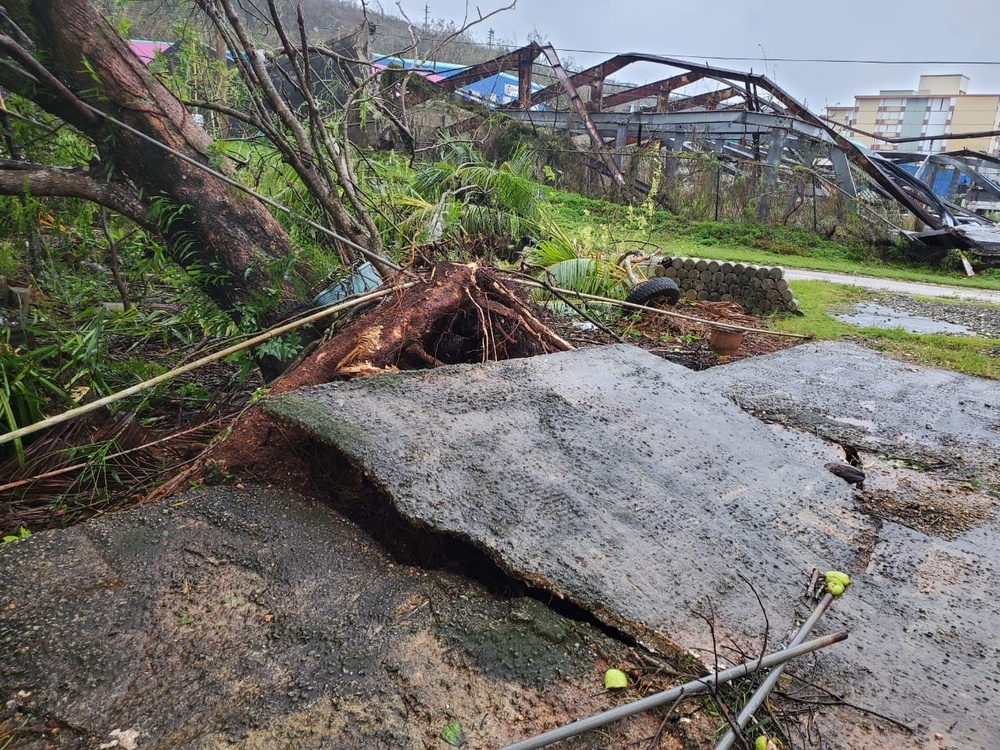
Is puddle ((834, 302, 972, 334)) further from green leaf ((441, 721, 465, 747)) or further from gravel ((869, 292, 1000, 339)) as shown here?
green leaf ((441, 721, 465, 747))

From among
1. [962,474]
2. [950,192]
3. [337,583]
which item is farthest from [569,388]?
[950,192]

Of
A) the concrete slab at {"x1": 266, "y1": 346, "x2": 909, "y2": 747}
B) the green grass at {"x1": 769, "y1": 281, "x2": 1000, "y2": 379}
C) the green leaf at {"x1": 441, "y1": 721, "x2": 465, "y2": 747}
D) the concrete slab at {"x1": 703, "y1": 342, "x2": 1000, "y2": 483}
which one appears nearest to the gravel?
the green grass at {"x1": 769, "y1": 281, "x2": 1000, "y2": 379}

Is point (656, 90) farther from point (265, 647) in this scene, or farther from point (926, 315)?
point (265, 647)

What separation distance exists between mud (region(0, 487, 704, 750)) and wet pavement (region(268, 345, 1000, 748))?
18 cm

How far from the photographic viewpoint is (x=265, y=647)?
141 cm

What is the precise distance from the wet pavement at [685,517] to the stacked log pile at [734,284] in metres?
3.70

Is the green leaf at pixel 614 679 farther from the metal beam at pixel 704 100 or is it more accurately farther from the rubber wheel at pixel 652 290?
the metal beam at pixel 704 100

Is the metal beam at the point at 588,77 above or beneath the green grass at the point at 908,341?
above

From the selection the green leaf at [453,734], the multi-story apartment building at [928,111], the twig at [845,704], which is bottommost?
the twig at [845,704]

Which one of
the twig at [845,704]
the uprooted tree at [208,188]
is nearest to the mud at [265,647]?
the twig at [845,704]

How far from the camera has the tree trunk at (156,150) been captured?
2738 mm

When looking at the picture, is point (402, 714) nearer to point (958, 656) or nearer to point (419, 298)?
point (958, 656)

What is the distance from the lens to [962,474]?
2854 mm

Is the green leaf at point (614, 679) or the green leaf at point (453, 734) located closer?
the green leaf at point (453, 734)
